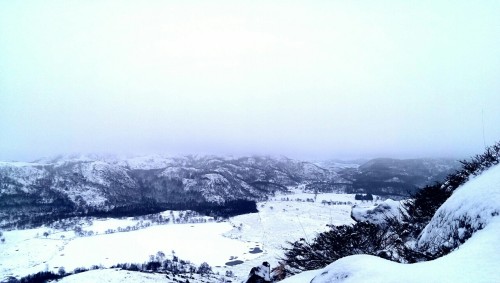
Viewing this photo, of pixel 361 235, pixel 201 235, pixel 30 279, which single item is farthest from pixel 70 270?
pixel 361 235

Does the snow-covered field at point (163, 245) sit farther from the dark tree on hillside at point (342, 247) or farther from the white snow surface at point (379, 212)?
the dark tree on hillside at point (342, 247)

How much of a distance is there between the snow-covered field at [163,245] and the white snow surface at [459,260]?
348 ft

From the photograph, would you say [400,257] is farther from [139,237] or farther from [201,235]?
[139,237]

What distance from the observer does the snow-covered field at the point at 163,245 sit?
429ft

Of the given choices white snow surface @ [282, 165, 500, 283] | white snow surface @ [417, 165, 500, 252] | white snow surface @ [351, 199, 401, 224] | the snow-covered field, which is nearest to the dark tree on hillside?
white snow surface @ [351, 199, 401, 224]

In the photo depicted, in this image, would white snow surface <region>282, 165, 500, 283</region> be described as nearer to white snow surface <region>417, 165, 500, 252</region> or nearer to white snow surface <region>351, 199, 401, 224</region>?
white snow surface <region>417, 165, 500, 252</region>

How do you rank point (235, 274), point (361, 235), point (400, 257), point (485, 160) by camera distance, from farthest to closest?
point (235, 274) → point (361, 235) → point (485, 160) → point (400, 257)

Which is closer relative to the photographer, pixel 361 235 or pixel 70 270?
pixel 361 235

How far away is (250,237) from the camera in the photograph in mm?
161875

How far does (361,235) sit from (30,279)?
136 metres

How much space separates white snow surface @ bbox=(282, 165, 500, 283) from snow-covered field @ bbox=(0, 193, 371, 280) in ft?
348

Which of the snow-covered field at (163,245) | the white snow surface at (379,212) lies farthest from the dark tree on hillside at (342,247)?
the snow-covered field at (163,245)

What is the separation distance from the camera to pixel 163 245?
16100 cm

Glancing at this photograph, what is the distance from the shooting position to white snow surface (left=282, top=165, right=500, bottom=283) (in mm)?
5223
